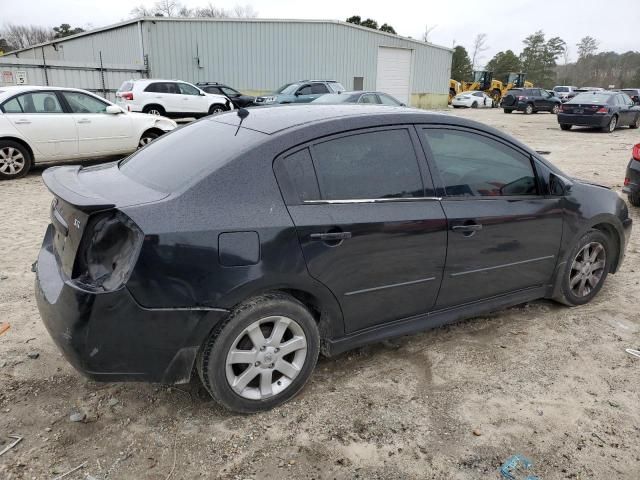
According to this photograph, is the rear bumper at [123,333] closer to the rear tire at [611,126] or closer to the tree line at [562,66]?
the rear tire at [611,126]

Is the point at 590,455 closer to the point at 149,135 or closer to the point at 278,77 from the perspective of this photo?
the point at 149,135

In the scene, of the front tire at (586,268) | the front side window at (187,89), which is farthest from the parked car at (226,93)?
the front tire at (586,268)

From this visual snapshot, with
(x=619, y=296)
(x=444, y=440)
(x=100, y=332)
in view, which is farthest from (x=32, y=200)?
(x=619, y=296)

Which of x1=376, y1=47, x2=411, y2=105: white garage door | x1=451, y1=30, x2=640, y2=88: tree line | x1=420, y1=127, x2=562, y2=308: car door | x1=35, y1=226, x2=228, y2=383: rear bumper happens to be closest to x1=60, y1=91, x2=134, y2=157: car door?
x1=35, y1=226, x2=228, y2=383: rear bumper

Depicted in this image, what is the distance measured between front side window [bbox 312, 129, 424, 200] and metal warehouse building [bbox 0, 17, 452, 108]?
76.2 feet

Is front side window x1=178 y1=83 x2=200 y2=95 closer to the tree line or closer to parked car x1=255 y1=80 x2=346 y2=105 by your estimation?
parked car x1=255 y1=80 x2=346 y2=105

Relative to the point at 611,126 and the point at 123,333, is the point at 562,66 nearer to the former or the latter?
the point at 611,126

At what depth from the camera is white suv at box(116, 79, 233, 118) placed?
694 inches

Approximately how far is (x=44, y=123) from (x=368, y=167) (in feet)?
25.3

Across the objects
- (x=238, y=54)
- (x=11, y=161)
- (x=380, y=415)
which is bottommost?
(x=380, y=415)

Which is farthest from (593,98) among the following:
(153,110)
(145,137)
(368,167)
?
(368,167)

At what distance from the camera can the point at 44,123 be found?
8594 mm

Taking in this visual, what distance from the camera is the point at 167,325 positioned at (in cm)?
238

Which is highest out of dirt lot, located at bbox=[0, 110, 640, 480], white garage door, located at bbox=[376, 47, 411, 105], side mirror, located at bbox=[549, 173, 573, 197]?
white garage door, located at bbox=[376, 47, 411, 105]
